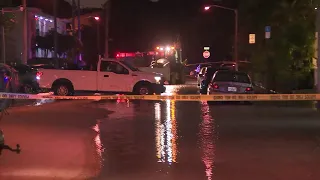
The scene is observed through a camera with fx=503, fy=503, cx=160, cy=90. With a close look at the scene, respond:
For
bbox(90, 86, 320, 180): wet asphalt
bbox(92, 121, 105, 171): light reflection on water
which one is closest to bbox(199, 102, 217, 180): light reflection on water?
bbox(90, 86, 320, 180): wet asphalt

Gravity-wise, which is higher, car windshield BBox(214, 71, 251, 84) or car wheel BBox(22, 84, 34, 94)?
car windshield BBox(214, 71, 251, 84)

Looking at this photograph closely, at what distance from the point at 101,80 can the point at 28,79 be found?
17.3 feet

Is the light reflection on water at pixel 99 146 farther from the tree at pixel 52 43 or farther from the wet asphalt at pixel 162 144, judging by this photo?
the tree at pixel 52 43

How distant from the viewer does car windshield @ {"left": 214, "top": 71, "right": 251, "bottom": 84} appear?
68.1 ft

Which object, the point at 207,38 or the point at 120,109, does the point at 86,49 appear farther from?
the point at 120,109

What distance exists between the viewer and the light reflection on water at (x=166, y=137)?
31.5 ft

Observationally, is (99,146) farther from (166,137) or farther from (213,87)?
(213,87)

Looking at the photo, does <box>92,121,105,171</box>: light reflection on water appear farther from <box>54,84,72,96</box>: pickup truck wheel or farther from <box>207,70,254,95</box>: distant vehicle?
<box>54,84,72,96</box>: pickup truck wheel

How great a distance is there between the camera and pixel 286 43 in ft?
93.9

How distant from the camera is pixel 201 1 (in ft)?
273

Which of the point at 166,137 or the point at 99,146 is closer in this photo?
the point at 99,146

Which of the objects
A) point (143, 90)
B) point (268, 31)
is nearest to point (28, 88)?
point (143, 90)

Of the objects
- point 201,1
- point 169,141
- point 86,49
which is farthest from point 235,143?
point 201,1

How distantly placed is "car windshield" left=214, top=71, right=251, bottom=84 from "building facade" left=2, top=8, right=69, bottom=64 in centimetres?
2475
